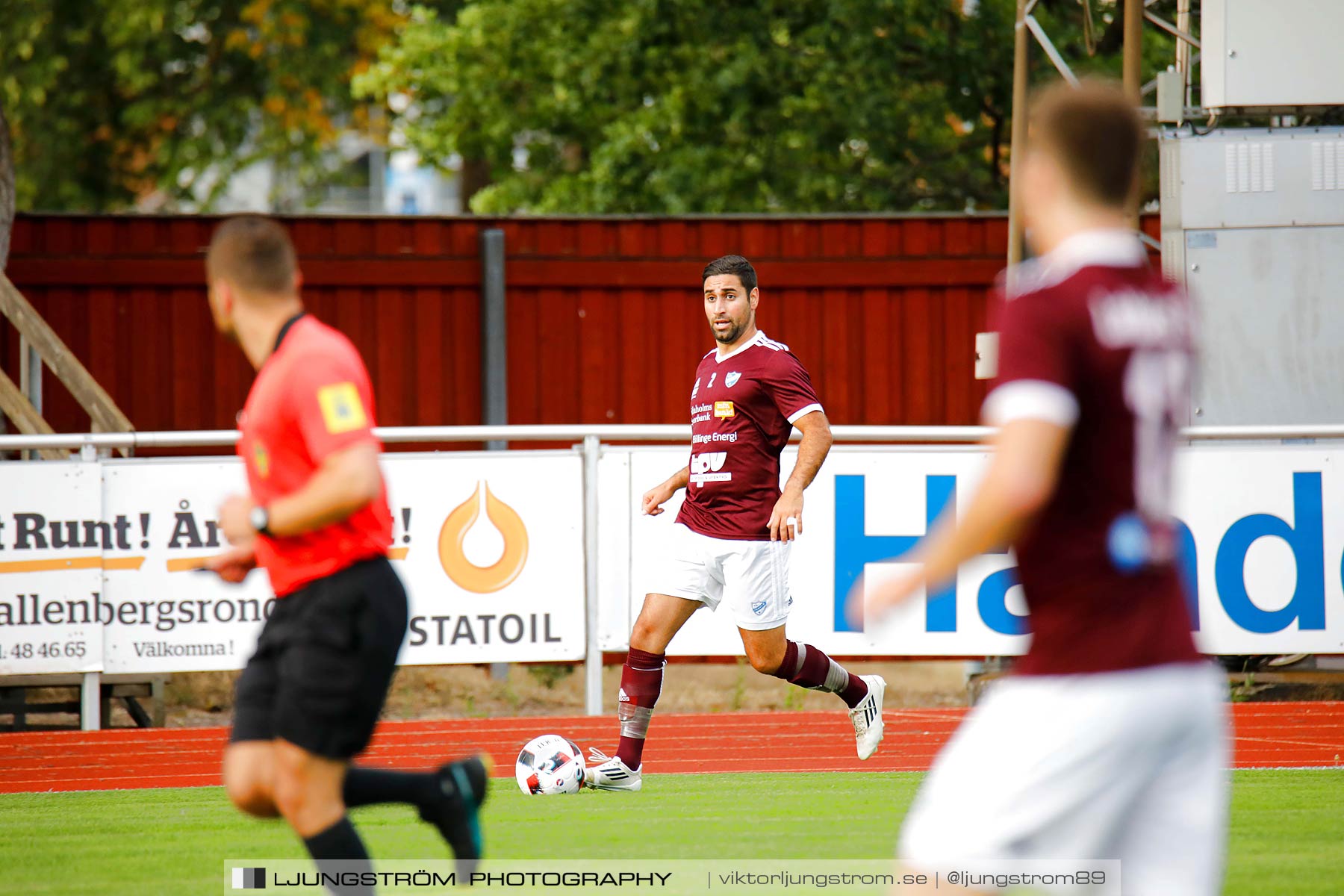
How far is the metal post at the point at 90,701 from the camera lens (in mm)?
9570

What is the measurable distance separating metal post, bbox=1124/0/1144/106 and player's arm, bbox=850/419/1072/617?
907 cm

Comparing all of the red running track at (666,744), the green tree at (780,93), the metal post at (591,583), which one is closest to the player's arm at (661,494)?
the red running track at (666,744)

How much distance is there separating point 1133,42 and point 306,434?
899cm

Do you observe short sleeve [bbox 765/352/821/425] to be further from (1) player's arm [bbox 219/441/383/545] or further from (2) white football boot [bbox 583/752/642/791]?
(1) player's arm [bbox 219/441/383/545]

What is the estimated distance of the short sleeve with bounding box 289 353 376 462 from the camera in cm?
379

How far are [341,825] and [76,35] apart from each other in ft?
60.3

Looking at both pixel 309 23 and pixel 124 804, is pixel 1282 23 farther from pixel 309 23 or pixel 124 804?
pixel 309 23

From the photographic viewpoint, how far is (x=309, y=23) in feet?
69.7

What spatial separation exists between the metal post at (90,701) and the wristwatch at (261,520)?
6.38 metres

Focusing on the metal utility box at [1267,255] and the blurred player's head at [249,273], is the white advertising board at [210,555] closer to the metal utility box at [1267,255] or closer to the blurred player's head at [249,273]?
the metal utility box at [1267,255]

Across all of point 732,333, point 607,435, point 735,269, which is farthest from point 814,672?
point 607,435

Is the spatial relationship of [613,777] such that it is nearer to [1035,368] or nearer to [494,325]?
[1035,368]

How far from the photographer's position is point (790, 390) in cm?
727

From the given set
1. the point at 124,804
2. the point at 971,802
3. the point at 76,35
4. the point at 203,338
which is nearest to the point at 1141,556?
the point at 971,802
